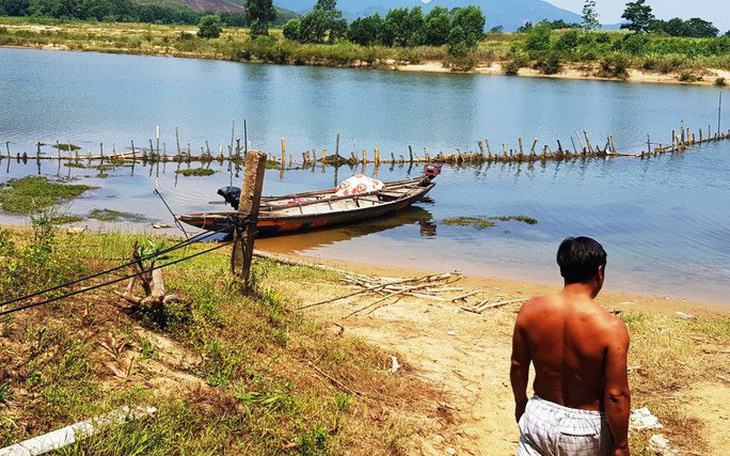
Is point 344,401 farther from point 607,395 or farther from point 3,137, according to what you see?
point 3,137

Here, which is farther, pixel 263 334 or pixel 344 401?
pixel 263 334

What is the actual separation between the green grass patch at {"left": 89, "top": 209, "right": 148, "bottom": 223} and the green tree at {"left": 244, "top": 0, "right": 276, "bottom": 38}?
80.2 metres

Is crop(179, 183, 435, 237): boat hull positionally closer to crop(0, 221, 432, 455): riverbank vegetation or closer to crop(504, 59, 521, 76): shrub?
crop(0, 221, 432, 455): riverbank vegetation

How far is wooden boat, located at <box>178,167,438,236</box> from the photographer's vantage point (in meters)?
18.0

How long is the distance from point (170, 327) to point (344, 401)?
6.63 feet

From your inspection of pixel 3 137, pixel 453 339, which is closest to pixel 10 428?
pixel 453 339

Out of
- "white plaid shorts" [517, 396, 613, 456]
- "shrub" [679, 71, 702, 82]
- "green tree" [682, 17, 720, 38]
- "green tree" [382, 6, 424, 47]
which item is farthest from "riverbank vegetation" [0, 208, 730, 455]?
"green tree" [682, 17, 720, 38]

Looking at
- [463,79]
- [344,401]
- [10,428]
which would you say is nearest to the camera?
[10,428]

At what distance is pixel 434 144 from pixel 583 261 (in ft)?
118

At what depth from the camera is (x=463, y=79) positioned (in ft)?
253

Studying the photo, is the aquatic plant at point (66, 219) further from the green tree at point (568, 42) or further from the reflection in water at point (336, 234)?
the green tree at point (568, 42)

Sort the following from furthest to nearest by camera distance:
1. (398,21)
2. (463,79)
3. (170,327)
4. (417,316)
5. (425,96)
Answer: (398,21), (463,79), (425,96), (417,316), (170,327)

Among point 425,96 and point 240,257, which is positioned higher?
point 425,96

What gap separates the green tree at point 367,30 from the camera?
316 feet
